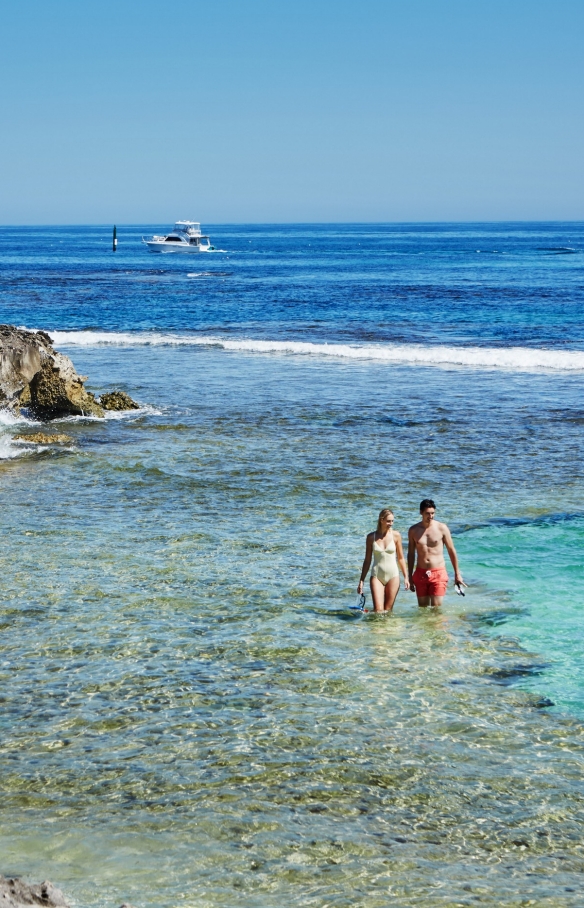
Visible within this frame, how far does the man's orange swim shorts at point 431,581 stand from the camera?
448 inches

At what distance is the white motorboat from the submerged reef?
90991 millimetres

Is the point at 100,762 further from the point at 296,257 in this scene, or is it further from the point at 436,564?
the point at 296,257

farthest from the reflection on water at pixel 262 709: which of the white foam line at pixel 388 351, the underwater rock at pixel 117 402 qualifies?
the white foam line at pixel 388 351

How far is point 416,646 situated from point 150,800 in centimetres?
379

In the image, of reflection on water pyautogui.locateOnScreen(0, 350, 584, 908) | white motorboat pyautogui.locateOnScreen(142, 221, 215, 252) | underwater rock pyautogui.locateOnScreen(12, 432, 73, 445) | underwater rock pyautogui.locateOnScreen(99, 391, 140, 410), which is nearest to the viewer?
reflection on water pyautogui.locateOnScreen(0, 350, 584, 908)

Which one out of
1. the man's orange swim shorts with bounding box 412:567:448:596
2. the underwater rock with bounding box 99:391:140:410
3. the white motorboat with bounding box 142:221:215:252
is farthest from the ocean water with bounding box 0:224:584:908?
the white motorboat with bounding box 142:221:215:252

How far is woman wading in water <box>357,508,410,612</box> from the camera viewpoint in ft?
36.9

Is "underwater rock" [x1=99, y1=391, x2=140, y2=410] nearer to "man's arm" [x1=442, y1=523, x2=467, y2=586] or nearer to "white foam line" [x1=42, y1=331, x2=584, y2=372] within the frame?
"white foam line" [x1=42, y1=331, x2=584, y2=372]

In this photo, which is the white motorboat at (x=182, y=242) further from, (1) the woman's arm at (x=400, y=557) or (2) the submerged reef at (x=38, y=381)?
(1) the woman's arm at (x=400, y=557)

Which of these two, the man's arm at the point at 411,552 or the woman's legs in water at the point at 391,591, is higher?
the man's arm at the point at 411,552

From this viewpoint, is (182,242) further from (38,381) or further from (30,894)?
(30,894)

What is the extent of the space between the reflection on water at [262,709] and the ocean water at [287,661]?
3cm

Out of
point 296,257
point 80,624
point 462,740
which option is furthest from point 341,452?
point 296,257

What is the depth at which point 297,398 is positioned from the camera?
84.4ft
